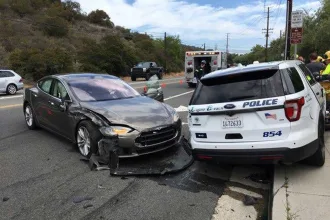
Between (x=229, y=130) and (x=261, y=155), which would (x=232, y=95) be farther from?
(x=261, y=155)

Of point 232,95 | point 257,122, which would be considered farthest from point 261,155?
point 232,95

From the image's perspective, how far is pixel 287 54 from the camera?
17906mm

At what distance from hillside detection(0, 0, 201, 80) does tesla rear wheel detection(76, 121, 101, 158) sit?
75.1 feet

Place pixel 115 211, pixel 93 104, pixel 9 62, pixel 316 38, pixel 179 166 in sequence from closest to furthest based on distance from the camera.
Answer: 1. pixel 115 211
2. pixel 179 166
3. pixel 93 104
4. pixel 9 62
5. pixel 316 38

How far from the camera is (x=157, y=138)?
19.6 ft

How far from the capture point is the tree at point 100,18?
7347cm

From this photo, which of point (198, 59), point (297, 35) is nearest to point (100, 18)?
point (198, 59)

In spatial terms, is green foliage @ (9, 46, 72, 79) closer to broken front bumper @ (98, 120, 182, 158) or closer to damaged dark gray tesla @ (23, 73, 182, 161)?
damaged dark gray tesla @ (23, 73, 182, 161)

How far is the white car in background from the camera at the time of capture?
62.7ft

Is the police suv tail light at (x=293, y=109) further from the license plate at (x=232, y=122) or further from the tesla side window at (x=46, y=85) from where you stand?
the tesla side window at (x=46, y=85)

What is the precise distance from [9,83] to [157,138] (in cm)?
1599

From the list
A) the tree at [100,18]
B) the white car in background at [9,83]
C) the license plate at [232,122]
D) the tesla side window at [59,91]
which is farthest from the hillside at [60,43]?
the license plate at [232,122]

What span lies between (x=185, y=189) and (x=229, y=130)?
104 cm

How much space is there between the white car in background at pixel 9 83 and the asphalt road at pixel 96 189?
13.6m
